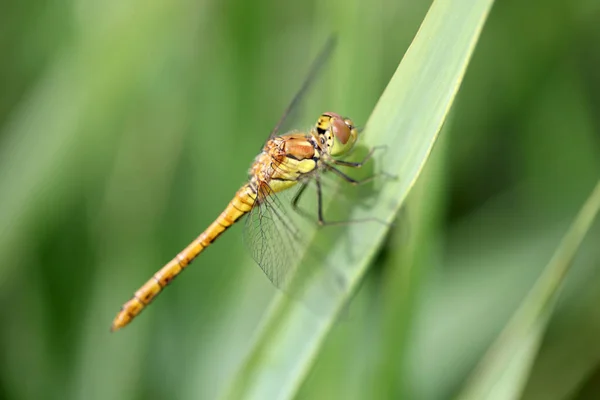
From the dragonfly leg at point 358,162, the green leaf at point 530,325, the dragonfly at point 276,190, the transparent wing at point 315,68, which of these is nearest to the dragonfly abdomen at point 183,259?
the dragonfly at point 276,190

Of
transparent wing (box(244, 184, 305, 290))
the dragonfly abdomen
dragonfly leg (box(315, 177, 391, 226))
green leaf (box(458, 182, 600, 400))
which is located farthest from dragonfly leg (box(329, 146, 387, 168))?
green leaf (box(458, 182, 600, 400))

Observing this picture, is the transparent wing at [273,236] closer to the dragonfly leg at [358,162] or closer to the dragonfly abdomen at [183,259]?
the dragonfly abdomen at [183,259]

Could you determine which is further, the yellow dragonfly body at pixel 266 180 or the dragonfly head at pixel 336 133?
the yellow dragonfly body at pixel 266 180

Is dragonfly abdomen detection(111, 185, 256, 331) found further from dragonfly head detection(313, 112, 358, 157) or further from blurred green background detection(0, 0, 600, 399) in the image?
dragonfly head detection(313, 112, 358, 157)

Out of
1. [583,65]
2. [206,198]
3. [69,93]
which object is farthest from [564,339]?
[69,93]

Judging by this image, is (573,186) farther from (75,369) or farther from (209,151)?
(75,369)

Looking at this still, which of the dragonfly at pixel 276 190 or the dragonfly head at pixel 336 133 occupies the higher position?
the dragonfly head at pixel 336 133

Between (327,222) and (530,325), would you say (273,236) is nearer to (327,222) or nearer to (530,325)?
(327,222)
